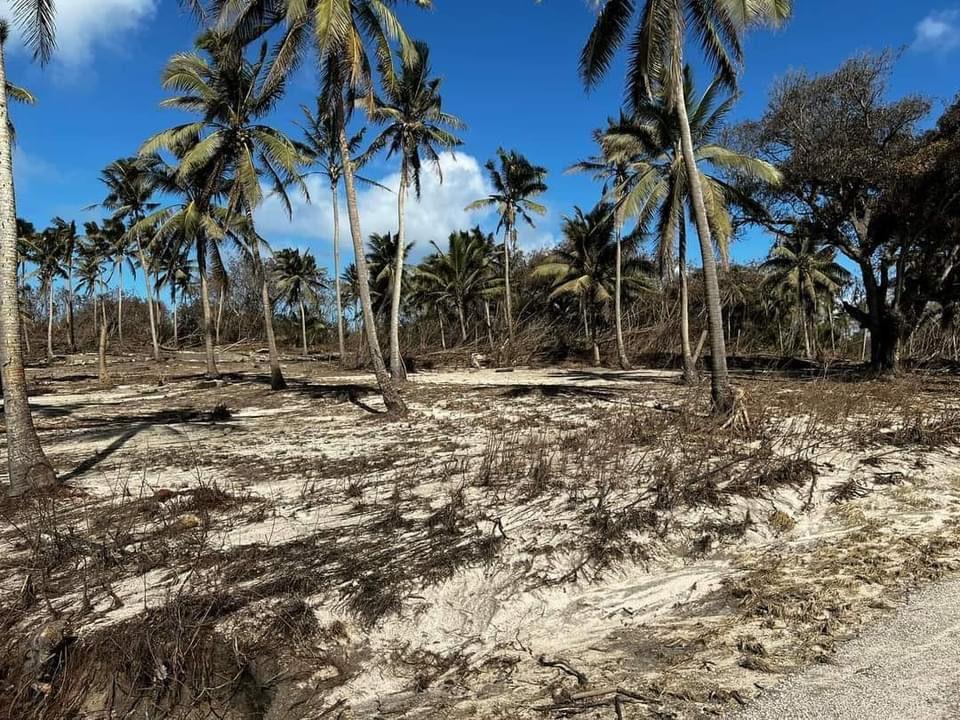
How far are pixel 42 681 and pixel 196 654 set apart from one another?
0.84 meters

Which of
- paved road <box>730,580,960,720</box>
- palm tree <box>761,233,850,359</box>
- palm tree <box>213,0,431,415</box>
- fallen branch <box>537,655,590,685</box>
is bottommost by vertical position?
fallen branch <box>537,655,590,685</box>

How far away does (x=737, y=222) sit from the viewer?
62.4 ft

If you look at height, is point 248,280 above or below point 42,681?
above

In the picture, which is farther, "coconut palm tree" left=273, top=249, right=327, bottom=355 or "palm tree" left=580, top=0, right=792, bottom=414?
"coconut palm tree" left=273, top=249, right=327, bottom=355

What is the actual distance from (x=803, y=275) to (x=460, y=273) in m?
19.9

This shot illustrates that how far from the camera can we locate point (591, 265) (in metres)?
30.6

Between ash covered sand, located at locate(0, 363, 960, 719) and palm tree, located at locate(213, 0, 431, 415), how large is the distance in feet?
19.1

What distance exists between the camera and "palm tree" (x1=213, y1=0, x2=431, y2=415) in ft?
36.6

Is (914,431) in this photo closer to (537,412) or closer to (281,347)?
(537,412)

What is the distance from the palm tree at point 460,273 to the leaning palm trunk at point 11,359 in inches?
1074

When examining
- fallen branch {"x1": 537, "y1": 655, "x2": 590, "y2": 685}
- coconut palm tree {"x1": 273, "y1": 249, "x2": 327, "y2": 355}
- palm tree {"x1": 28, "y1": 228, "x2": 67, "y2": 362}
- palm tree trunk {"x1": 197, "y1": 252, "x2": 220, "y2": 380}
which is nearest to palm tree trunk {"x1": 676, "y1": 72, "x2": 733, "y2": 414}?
fallen branch {"x1": 537, "y1": 655, "x2": 590, "y2": 685}

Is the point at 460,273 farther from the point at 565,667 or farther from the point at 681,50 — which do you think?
the point at 565,667

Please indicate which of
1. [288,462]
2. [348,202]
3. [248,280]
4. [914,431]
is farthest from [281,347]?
[914,431]

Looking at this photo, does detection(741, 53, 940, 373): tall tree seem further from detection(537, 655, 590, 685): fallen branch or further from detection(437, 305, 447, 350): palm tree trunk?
detection(437, 305, 447, 350): palm tree trunk
